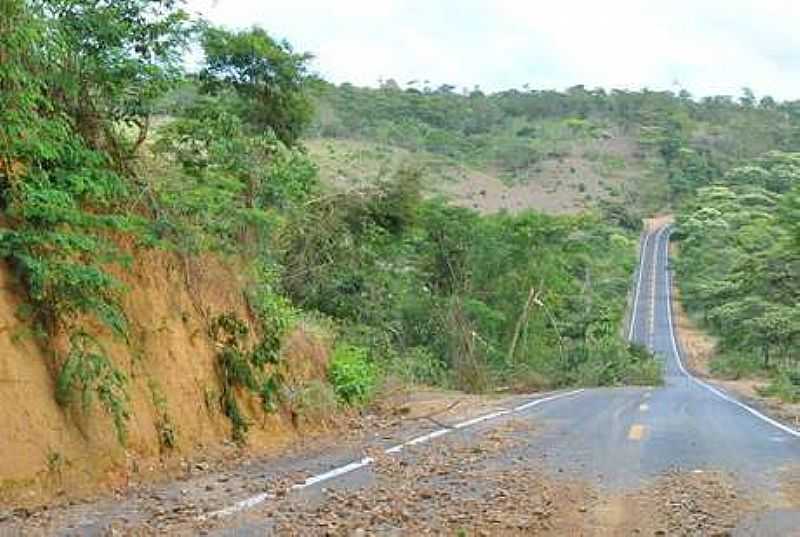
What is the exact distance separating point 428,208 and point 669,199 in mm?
98165

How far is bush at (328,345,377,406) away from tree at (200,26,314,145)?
738 centimetres

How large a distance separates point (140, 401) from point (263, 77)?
48.6ft

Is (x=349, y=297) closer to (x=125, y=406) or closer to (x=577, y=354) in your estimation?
(x=125, y=406)

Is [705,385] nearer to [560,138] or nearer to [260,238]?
[260,238]

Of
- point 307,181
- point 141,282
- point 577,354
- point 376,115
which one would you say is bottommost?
point 577,354

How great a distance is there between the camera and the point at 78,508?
8.72 metres

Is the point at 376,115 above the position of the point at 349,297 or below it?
above

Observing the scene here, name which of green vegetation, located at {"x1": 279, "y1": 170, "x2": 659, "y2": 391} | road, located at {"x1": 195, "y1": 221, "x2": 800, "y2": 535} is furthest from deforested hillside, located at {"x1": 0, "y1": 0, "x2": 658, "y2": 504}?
road, located at {"x1": 195, "y1": 221, "x2": 800, "y2": 535}

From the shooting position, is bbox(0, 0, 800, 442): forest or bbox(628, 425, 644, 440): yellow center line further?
bbox(628, 425, 644, 440): yellow center line

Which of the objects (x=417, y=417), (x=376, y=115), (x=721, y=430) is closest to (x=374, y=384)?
(x=417, y=417)

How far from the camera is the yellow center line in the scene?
16297 mm

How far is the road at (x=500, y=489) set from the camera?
324 inches

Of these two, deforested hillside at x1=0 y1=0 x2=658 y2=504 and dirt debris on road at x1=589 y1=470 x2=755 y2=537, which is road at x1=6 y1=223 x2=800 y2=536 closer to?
dirt debris on road at x1=589 y1=470 x2=755 y2=537

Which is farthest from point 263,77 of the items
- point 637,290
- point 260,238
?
point 637,290
